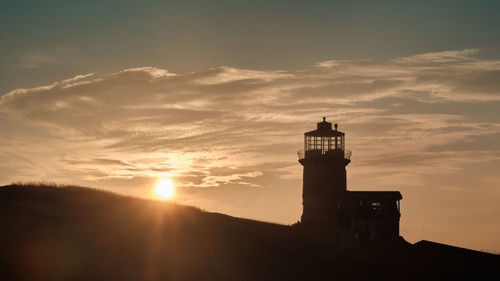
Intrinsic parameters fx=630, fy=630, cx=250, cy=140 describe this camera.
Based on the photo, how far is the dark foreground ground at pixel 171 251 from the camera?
28.8 metres

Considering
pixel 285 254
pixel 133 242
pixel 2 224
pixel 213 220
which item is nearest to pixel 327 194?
pixel 213 220

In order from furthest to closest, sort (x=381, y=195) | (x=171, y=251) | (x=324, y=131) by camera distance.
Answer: (x=324, y=131)
(x=381, y=195)
(x=171, y=251)

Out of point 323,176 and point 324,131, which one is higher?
point 324,131

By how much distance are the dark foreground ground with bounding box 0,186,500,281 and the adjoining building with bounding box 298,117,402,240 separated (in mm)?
2909

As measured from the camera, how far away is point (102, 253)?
101ft

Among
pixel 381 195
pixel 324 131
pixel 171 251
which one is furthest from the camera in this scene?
pixel 324 131

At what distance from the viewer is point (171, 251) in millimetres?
32719

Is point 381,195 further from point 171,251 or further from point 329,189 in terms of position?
point 171,251

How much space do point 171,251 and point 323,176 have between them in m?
22.8

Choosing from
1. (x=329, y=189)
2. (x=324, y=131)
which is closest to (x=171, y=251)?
(x=329, y=189)

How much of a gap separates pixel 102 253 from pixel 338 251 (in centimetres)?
1474

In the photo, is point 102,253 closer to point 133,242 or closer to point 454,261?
point 133,242

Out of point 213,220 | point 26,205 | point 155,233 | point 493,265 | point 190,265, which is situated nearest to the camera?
point 493,265

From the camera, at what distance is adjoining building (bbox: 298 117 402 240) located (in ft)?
146
